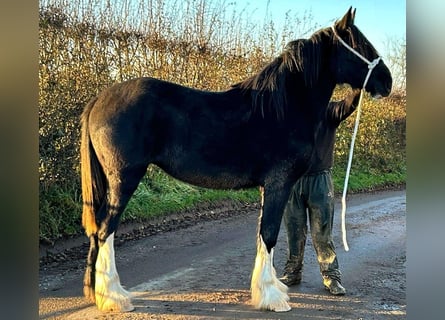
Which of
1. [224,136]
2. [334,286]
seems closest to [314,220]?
[334,286]

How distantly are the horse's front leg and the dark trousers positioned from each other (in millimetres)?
359

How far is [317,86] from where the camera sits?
2.83 m

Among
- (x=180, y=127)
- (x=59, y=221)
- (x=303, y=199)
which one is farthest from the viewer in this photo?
(x=303, y=199)

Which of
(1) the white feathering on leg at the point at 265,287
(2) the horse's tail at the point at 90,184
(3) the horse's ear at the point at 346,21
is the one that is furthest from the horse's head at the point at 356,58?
(2) the horse's tail at the point at 90,184

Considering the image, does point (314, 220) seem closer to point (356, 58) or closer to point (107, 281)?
point (356, 58)

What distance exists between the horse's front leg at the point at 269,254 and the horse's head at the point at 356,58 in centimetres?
81

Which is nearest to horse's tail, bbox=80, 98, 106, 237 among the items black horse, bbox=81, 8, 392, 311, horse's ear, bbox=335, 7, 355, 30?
black horse, bbox=81, 8, 392, 311

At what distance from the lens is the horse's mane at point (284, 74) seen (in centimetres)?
277

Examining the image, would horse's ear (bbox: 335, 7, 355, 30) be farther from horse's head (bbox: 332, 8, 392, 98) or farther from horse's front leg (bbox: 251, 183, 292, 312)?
horse's front leg (bbox: 251, 183, 292, 312)

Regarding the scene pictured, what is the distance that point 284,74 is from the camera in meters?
2.80

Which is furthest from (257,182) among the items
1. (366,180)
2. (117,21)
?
(117,21)

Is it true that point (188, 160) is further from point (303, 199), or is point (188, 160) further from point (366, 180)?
point (366, 180)

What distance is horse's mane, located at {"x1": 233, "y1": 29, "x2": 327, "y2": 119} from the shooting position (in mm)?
2768

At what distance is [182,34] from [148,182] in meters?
1.13
